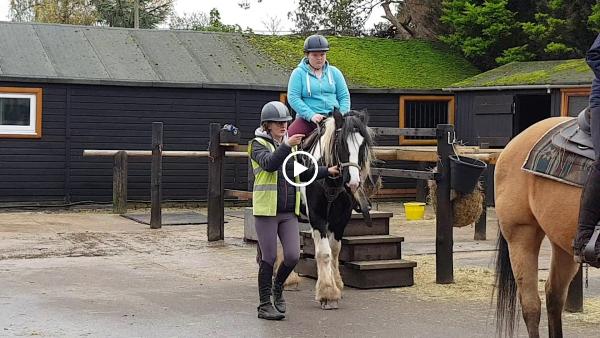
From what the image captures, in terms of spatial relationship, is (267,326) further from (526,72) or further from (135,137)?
(526,72)

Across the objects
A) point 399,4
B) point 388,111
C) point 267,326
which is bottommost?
point 267,326

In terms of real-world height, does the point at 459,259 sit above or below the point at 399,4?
below

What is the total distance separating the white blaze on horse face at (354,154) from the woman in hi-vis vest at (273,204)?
0.48ft

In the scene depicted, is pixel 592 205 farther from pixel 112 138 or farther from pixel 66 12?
pixel 66 12

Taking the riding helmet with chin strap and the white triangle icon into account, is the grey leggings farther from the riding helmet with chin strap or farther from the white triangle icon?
the riding helmet with chin strap

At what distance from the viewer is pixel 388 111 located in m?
21.3

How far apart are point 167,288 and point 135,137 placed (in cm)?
1035

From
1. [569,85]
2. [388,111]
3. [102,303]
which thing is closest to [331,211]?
[102,303]

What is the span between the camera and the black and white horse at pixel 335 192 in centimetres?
808

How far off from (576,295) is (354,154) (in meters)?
2.31

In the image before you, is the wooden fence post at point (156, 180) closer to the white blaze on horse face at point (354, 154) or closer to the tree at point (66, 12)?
the white blaze on horse face at point (354, 154)

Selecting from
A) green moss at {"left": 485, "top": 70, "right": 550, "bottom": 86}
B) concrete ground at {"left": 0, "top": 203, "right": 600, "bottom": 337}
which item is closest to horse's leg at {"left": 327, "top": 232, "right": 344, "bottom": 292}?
concrete ground at {"left": 0, "top": 203, "right": 600, "bottom": 337}

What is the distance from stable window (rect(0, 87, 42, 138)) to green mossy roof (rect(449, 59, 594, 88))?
29.5 feet

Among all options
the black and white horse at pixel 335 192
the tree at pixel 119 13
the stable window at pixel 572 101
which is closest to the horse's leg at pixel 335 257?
the black and white horse at pixel 335 192
